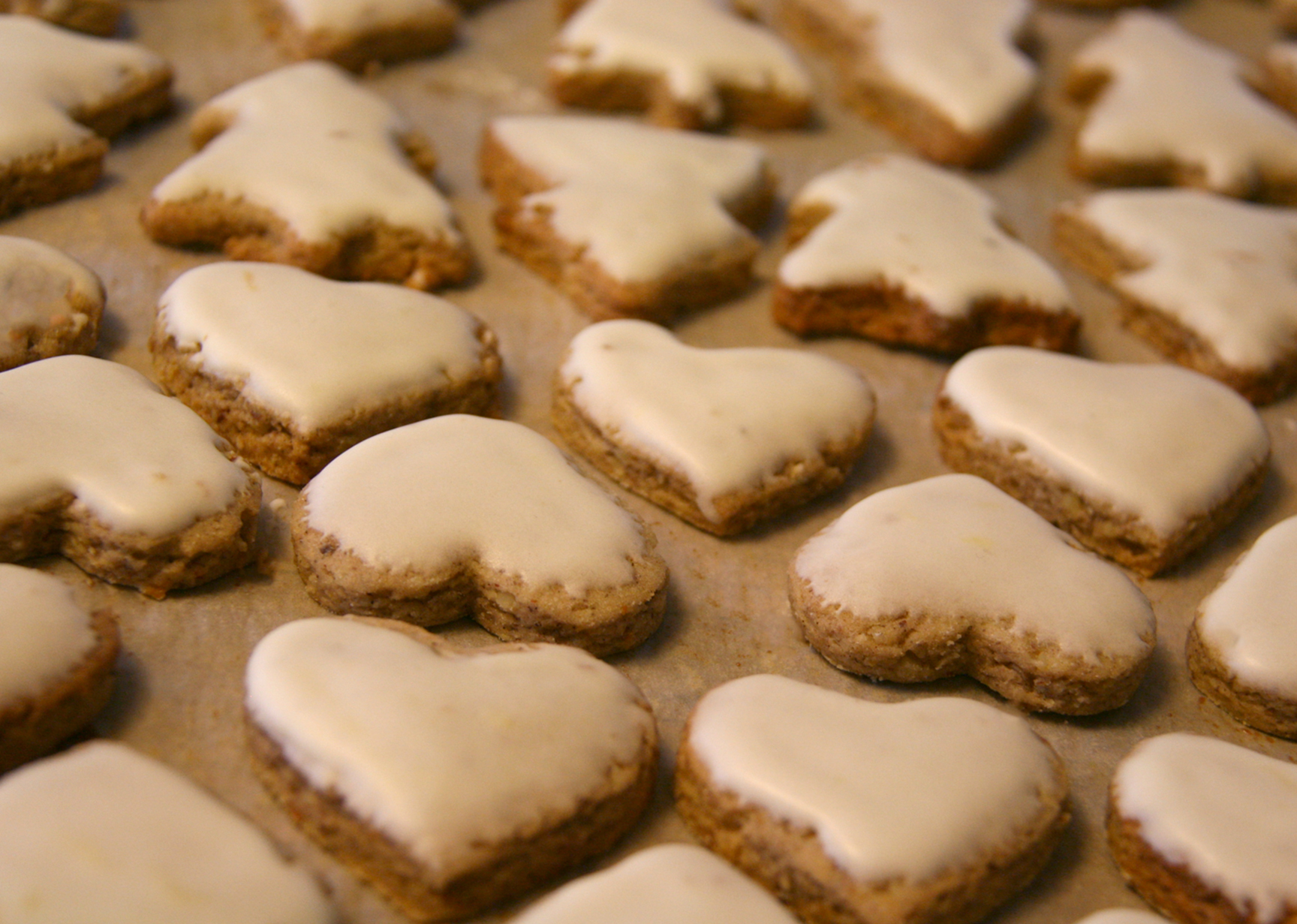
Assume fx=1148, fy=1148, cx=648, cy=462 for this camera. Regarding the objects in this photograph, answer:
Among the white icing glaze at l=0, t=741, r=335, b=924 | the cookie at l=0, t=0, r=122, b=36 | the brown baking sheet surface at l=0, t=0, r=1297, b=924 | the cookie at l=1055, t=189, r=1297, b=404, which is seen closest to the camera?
the white icing glaze at l=0, t=741, r=335, b=924

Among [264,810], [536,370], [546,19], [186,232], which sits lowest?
[264,810]

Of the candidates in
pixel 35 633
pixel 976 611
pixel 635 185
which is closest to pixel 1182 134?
pixel 635 185

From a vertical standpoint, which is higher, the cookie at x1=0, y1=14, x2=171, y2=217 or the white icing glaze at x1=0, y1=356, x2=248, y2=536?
the cookie at x1=0, y1=14, x2=171, y2=217

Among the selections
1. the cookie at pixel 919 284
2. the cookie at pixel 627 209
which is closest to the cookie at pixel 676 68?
the cookie at pixel 627 209

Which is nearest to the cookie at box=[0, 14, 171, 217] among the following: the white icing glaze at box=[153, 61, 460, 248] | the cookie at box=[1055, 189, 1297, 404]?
the white icing glaze at box=[153, 61, 460, 248]

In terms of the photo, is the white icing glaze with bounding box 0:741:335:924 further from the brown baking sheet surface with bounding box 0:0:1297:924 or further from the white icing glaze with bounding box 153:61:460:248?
the white icing glaze with bounding box 153:61:460:248

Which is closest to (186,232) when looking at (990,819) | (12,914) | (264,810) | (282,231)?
(282,231)

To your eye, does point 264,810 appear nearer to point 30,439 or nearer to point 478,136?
point 30,439

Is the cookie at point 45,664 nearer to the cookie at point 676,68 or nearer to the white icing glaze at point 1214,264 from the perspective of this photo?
the cookie at point 676,68
